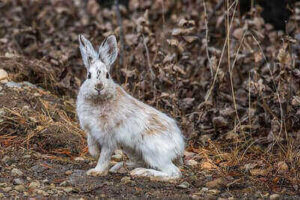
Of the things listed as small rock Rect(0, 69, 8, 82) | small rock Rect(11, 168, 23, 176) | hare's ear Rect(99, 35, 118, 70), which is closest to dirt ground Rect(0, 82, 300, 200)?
small rock Rect(11, 168, 23, 176)

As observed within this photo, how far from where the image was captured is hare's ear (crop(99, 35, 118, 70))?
5.04 meters

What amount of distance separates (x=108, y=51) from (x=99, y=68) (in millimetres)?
262

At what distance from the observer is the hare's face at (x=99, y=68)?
4.76m

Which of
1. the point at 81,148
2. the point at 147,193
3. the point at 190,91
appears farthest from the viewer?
the point at 190,91

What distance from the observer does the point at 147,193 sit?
15.1ft

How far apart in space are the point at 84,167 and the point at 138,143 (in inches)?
24.5

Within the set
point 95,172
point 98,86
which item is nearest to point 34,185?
point 95,172

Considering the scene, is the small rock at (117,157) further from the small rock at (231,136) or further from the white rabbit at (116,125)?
the small rock at (231,136)

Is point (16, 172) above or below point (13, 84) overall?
below

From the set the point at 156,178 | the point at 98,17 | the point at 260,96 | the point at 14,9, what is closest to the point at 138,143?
the point at 156,178

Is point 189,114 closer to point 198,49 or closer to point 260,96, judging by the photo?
point 260,96

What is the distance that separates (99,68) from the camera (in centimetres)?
488

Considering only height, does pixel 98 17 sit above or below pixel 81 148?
above

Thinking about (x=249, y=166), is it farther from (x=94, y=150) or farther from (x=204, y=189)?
(x=94, y=150)
